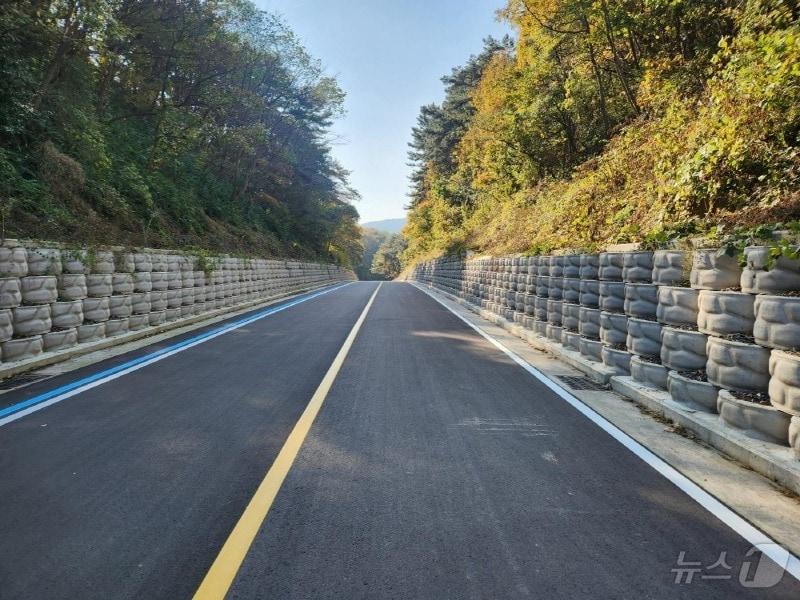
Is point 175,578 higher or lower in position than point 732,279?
lower

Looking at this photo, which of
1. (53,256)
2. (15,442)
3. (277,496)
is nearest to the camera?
(277,496)

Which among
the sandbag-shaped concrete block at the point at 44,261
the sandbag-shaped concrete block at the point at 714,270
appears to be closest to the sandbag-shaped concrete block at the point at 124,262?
the sandbag-shaped concrete block at the point at 44,261

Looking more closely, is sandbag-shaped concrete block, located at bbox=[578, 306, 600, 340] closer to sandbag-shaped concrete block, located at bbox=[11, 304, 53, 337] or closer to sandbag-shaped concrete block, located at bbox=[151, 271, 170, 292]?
sandbag-shaped concrete block, located at bbox=[11, 304, 53, 337]

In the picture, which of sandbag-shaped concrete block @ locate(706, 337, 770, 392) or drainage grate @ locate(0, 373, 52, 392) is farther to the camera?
drainage grate @ locate(0, 373, 52, 392)

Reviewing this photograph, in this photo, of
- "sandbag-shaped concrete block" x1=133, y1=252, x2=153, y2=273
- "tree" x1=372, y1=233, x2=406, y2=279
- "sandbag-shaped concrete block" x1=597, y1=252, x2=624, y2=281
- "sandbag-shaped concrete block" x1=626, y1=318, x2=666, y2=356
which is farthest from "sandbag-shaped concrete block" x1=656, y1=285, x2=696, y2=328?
"tree" x1=372, y1=233, x2=406, y2=279

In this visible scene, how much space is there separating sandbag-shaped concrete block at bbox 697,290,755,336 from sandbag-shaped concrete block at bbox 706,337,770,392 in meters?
0.13

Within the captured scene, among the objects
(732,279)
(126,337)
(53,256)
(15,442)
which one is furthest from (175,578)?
(126,337)

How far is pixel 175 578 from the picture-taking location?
2801mm

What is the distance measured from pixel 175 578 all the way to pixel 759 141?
922 cm

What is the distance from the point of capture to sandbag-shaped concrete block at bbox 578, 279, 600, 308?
8.09 meters

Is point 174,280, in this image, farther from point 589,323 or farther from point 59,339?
point 589,323

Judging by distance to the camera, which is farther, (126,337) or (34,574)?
(126,337)

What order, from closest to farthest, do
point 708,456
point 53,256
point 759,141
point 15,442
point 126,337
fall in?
1. point 708,456
2. point 15,442
3. point 759,141
4. point 53,256
5. point 126,337

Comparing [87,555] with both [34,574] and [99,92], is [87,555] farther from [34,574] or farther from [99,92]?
[99,92]
